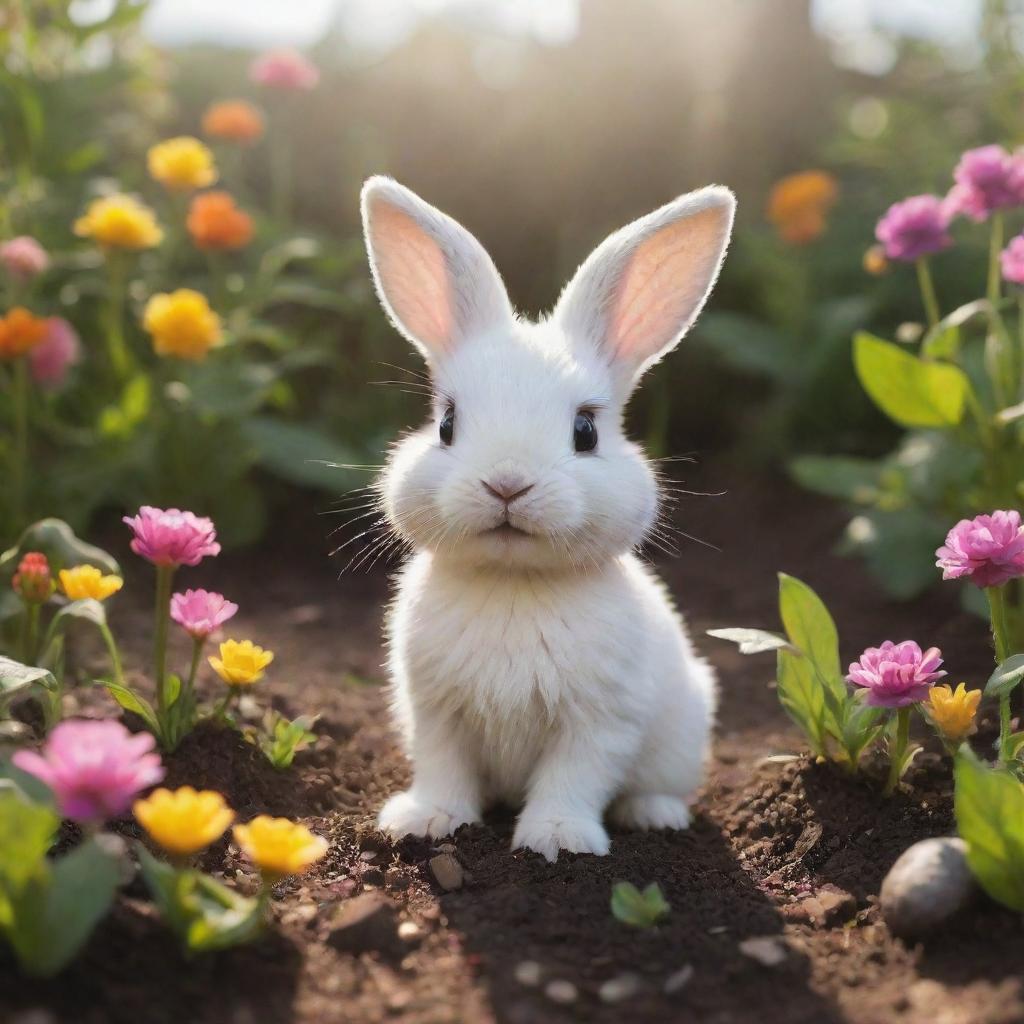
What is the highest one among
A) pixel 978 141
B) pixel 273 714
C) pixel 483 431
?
pixel 978 141

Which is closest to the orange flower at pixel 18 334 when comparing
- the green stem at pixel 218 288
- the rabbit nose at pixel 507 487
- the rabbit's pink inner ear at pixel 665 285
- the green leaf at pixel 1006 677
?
the green stem at pixel 218 288

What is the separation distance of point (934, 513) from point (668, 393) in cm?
242

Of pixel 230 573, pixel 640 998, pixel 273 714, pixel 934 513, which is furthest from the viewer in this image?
pixel 230 573

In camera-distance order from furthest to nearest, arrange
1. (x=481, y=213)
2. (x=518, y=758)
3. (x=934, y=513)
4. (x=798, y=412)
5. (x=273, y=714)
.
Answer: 1. (x=481, y=213)
2. (x=798, y=412)
3. (x=934, y=513)
4. (x=273, y=714)
5. (x=518, y=758)

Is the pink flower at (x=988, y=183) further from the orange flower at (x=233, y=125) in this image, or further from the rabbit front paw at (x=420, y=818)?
the orange flower at (x=233, y=125)

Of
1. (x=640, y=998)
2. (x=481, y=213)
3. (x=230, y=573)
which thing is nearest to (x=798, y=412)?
(x=481, y=213)

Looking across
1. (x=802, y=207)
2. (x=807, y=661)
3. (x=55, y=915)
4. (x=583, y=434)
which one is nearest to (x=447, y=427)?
→ (x=583, y=434)

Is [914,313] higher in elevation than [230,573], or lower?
higher

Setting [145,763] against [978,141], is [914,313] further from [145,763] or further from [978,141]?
[145,763]

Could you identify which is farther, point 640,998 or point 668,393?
point 668,393

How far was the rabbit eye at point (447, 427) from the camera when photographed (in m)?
2.84

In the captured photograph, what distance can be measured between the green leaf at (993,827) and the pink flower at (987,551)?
1.64 feet

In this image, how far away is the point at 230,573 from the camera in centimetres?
518

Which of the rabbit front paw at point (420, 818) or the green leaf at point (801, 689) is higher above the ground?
the green leaf at point (801, 689)
